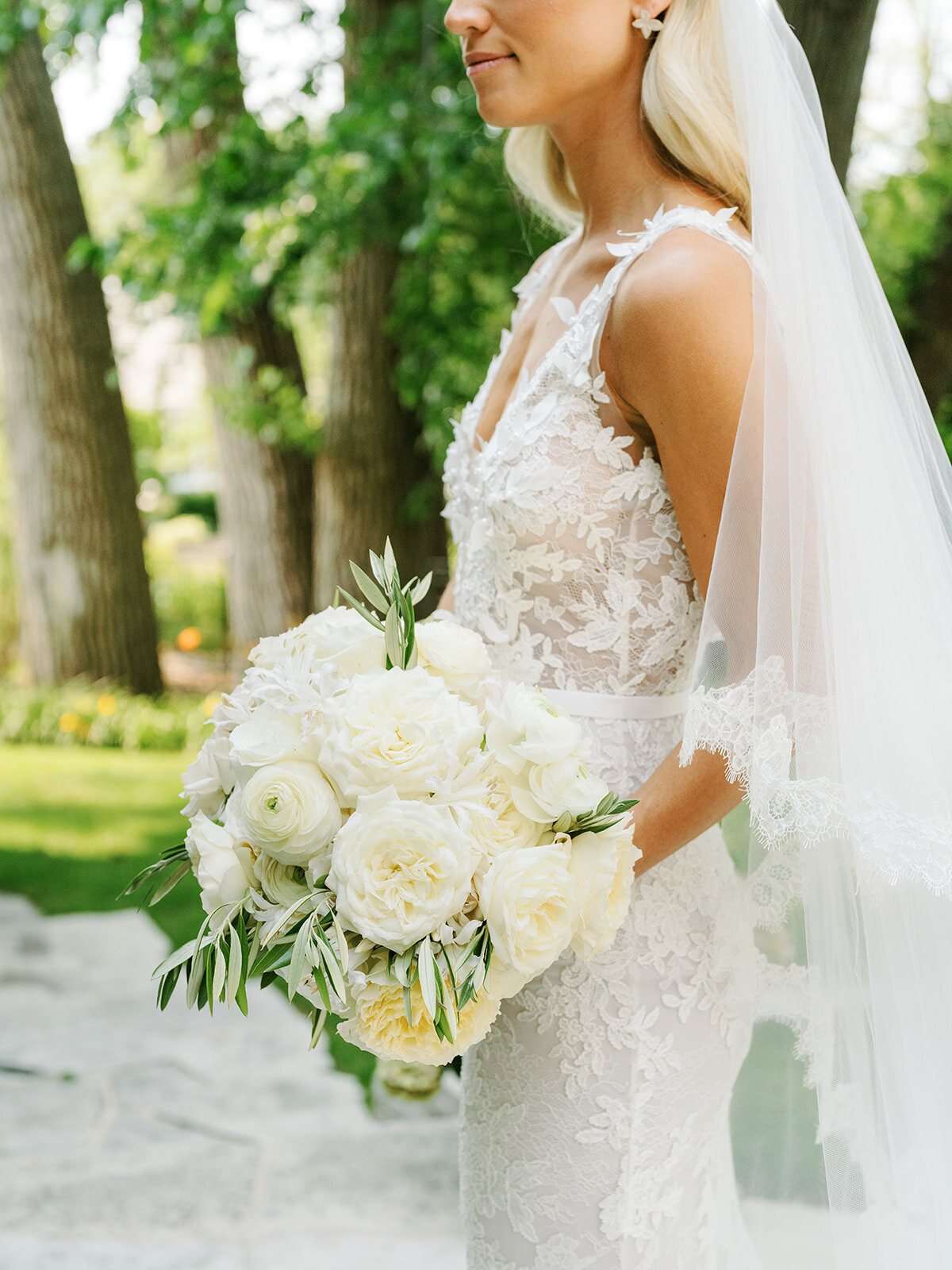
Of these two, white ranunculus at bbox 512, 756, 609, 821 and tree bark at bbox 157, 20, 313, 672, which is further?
tree bark at bbox 157, 20, 313, 672

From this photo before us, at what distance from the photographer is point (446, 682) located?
1473mm

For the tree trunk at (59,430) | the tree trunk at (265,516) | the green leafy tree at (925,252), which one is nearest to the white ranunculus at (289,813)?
the green leafy tree at (925,252)

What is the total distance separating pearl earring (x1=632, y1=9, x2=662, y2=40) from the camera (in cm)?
170

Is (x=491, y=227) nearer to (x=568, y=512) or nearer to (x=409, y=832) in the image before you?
(x=568, y=512)

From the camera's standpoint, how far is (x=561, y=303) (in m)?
1.79

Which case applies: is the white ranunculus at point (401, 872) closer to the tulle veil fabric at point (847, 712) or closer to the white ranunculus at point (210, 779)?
the white ranunculus at point (210, 779)

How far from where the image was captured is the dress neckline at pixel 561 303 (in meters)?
1.60

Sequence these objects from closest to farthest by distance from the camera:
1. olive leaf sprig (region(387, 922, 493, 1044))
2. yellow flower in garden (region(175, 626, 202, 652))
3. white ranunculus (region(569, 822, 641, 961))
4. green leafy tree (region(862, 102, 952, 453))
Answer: olive leaf sprig (region(387, 922, 493, 1044))
white ranunculus (region(569, 822, 641, 961))
green leafy tree (region(862, 102, 952, 453))
yellow flower in garden (region(175, 626, 202, 652))

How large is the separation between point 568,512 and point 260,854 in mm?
627

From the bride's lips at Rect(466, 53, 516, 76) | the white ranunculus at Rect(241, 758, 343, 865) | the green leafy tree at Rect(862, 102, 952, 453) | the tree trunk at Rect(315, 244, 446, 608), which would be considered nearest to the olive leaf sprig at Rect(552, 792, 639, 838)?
the white ranunculus at Rect(241, 758, 343, 865)

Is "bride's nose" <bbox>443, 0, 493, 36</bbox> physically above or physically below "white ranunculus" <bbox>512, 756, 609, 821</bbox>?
above

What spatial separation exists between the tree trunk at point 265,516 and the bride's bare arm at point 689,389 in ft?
22.0

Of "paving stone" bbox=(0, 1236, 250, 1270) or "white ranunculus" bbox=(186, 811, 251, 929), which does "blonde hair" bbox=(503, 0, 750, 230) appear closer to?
"white ranunculus" bbox=(186, 811, 251, 929)

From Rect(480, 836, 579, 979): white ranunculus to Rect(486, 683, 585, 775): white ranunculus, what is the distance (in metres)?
0.10
